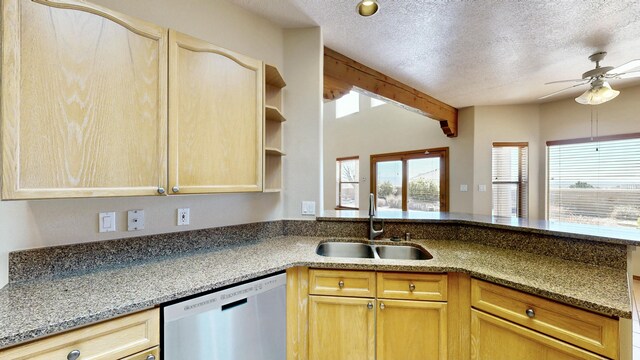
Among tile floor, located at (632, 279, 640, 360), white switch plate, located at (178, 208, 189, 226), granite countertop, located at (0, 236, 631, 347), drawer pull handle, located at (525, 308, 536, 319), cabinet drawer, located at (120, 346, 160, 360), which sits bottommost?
tile floor, located at (632, 279, 640, 360)

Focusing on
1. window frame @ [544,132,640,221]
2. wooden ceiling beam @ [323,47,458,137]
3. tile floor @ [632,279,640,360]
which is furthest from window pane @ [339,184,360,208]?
tile floor @ [632,279,640,360]

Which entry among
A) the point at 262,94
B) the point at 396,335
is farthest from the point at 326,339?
the point at 262,94

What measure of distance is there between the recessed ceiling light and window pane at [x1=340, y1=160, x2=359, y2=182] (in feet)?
16.7

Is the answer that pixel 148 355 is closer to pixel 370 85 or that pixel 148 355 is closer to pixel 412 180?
pixel 370 85

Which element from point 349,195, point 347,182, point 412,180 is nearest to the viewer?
point 412,180

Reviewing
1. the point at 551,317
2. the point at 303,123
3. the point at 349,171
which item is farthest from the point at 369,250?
the point at 349,171

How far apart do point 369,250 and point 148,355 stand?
1362mm

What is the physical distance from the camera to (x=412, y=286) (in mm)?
1388

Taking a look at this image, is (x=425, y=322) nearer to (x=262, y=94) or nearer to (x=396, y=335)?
(x=396, y=335)

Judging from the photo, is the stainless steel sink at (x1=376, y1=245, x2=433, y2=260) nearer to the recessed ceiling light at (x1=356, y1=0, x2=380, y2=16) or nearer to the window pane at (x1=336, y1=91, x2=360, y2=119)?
the recessed ceiling light at (x1=356, y1=0, x2=380, y2=16)

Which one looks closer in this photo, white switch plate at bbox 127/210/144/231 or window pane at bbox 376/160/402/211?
white switch plate at bbox 127/210/144/231

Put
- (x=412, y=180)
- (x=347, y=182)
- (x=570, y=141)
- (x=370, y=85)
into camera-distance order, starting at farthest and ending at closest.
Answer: (x=347, y=182) < (x=412, y=180) < (x=570, y=141) < (x=370, y=85)

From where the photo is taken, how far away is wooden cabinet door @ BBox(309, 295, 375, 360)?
55.5 inches

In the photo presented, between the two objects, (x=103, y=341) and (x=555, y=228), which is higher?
(x=555, y=228)
